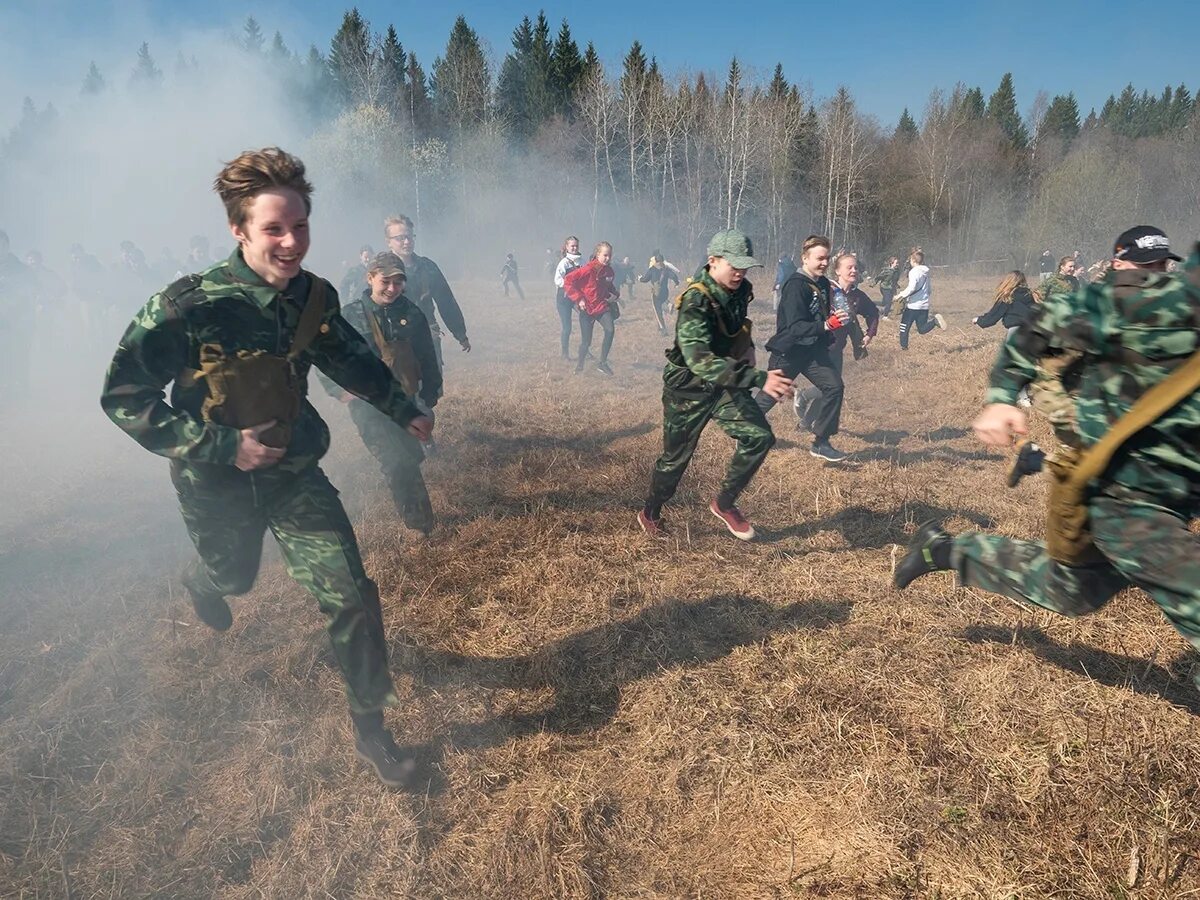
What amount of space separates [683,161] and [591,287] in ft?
114

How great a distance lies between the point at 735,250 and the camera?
4.14 metres

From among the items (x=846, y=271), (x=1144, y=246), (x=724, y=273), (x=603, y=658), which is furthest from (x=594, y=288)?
(x=603, y=658)

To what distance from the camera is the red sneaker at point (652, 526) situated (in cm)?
→ 477

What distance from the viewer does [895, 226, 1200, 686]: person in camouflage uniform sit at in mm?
2057

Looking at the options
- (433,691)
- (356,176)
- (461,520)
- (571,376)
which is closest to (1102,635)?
(433,691)

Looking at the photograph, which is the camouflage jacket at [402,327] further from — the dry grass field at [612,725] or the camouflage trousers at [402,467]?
the dry grass field at [612,725]

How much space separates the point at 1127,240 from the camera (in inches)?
A: 150

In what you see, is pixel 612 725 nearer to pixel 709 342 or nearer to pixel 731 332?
pixel 709 342

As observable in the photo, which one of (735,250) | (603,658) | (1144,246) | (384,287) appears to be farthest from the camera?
(384,287)

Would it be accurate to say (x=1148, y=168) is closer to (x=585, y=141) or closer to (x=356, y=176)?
(x=585, y=141)

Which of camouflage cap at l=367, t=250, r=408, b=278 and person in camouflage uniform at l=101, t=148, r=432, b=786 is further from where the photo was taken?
camouflage cap at l=367, t=250, r=408, b=278

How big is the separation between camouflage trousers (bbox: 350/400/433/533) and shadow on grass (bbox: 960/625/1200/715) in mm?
3302

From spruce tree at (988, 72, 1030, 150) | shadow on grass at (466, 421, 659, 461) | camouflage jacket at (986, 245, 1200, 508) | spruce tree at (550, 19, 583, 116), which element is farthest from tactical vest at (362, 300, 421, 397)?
spruce tree at (988, 72, 1030, 150)

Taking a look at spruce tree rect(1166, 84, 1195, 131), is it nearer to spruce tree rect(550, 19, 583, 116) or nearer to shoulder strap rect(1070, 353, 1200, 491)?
spruce tree rect(550, 19, 583, 116)
